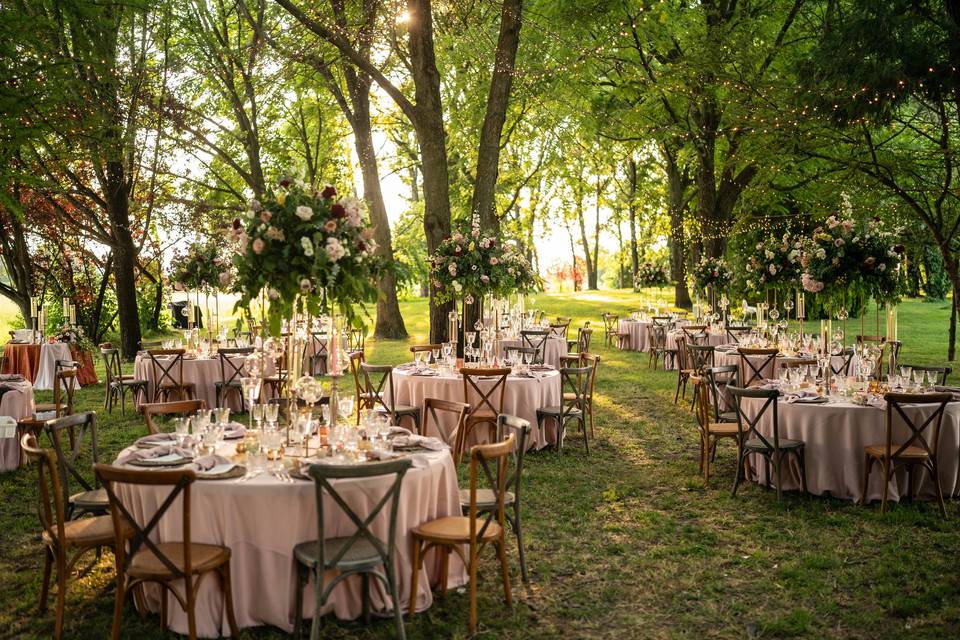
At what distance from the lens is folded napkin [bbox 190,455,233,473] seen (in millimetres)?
4801

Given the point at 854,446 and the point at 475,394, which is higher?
the point at 475,394

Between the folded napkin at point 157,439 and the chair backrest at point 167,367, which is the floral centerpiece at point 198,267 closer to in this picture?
the chair backrest at point 167,367

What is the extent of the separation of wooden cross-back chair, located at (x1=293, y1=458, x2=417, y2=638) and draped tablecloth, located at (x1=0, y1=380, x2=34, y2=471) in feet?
18.6

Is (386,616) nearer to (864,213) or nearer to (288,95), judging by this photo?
(864,213)

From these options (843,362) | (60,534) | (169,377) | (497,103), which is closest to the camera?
(60,534)

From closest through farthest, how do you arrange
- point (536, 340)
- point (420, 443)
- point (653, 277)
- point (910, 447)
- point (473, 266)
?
point (420, 443), point (910, 447), point (473, 266), point (536, 340), point (653, 277)

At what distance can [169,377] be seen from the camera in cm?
1134

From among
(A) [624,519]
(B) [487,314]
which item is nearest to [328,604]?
(A) [624,519]

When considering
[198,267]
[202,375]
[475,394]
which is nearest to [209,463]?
[475,394]

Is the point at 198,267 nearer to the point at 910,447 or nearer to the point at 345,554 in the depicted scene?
the point at 345,554

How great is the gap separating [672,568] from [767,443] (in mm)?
2025

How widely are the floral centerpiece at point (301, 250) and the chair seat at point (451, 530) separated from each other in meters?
1.39

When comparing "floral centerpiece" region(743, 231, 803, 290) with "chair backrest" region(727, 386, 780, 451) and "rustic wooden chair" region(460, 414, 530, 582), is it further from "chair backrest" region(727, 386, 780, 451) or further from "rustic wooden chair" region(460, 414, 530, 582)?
"rustic wooden chair" region(460, 414, 530, 582)

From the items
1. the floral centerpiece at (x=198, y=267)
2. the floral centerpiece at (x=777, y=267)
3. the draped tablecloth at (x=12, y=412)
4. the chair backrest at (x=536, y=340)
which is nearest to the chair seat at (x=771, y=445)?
the floral centerpiece at (x=777, y=267)
